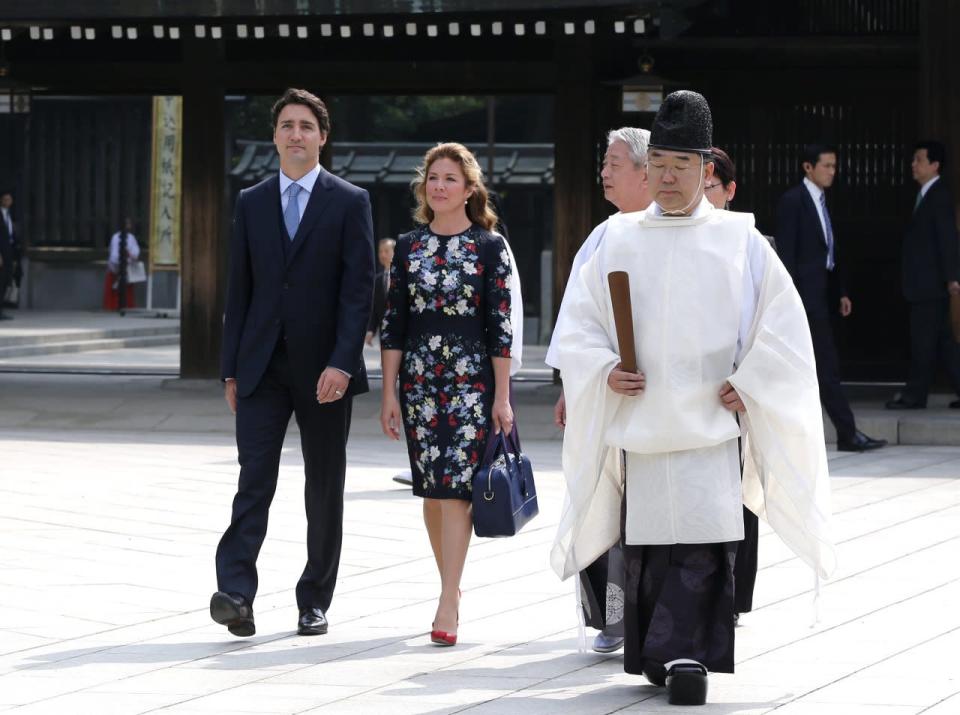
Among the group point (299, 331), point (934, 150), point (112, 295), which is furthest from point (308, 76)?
point (112, 295)

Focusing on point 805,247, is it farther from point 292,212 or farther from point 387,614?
point 292,212

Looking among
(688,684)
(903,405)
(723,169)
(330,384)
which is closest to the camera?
(688,684)

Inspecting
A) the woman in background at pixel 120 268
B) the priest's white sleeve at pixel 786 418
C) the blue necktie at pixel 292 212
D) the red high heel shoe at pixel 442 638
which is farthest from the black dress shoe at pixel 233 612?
the woman in background at pixel 120 268

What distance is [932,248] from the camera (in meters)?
11.5

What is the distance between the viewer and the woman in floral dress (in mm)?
5613

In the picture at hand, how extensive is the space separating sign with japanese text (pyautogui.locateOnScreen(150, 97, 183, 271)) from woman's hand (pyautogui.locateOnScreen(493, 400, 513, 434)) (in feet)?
68.7

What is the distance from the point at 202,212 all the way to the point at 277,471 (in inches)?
331

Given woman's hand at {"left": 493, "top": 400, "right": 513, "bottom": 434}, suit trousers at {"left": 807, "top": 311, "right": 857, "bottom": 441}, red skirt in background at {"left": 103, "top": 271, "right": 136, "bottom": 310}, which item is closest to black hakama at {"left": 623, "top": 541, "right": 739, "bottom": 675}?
woman's hand at {"left": 493, "top": 400, "right": 513, "bottom": 434}

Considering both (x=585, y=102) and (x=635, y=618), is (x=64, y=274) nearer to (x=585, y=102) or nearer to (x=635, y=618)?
(x=585, y=102)

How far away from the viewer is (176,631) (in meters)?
5.72

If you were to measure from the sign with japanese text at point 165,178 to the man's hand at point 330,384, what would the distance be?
20.8m

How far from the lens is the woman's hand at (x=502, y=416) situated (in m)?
5.59

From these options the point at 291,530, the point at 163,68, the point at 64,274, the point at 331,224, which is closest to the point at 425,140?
the point at 64,274

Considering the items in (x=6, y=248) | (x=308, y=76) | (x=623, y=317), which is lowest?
(x=623, y=317)
